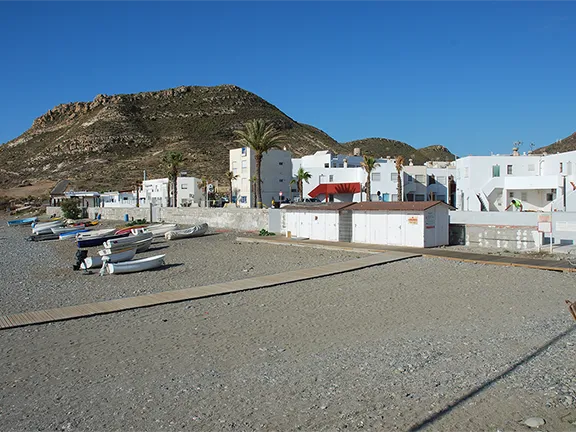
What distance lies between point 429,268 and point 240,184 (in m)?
48.0

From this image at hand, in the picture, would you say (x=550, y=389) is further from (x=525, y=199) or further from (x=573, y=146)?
(x=573, y=146)

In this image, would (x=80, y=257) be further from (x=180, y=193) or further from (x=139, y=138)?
(x=139, y=138)

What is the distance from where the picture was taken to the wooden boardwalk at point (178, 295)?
1334cm

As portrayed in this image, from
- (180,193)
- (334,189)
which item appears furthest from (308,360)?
(180,193)

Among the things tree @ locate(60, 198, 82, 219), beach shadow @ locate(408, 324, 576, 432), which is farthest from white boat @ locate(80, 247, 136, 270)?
tree @ locate(60, 198, 82, 219)

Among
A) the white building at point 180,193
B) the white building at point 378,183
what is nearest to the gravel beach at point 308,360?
the white building at point 378,183

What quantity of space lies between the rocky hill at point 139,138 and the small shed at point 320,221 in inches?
2299

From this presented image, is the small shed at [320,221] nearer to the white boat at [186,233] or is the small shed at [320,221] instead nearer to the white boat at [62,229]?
the white boat at [186,233]

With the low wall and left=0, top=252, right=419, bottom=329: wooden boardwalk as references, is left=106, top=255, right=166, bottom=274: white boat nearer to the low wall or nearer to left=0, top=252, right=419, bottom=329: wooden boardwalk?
left=0, top=252, right=419, bottom=329: wooden boardwalk

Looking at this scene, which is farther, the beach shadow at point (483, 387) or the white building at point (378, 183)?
the white building at point (378, 183)

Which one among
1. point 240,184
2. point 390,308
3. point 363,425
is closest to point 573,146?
point 240,184

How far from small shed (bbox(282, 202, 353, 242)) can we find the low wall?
19.3 feet

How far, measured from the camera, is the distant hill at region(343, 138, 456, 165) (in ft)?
474

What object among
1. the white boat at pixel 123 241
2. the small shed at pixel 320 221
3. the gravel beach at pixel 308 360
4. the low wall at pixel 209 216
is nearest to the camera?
Result: the gravel beach at pixel 308 360
